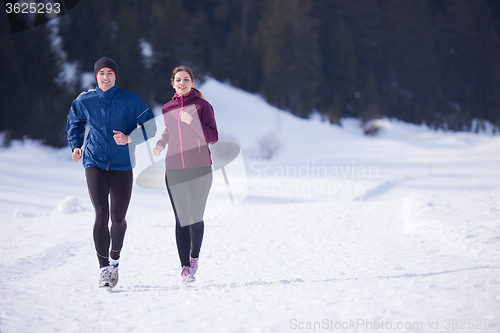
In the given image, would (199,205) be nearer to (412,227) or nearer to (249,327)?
(249,327)

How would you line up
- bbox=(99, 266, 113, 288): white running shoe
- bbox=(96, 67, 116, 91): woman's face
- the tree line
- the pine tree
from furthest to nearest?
the pine tree → the tree line → bbox=(99, 266, 113, 288): white running shoe → bbox=(96, 67, 116, 91): woman's face

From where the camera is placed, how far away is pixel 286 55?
32.8 m

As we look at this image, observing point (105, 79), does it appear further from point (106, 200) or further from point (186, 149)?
point (106, 200)

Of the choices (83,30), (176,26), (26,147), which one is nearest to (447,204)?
(26,147)

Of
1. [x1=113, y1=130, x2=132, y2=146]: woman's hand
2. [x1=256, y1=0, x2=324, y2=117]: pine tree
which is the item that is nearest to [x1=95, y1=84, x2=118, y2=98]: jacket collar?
[x1=113, y1=130, x2=132, y2=146]: woman's hand

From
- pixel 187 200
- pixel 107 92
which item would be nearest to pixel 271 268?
pixel 187 200

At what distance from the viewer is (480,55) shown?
45.8 meters

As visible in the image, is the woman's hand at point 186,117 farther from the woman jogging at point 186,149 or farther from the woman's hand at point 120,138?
the woman's hand at point 120,138

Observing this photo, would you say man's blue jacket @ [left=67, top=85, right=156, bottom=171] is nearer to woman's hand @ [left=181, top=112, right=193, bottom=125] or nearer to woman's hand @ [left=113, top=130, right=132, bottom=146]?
woman's hand @ [left=113, top=130, right=132, bottom=146]

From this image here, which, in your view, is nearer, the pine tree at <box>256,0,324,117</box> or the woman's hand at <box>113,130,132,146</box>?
the woman's hand at <box>113,130,132,146</box>

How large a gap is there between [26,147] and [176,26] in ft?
42.3

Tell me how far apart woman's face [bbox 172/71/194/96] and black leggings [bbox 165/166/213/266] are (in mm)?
597

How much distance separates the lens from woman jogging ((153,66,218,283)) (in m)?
3.13

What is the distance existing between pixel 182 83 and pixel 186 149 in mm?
499
